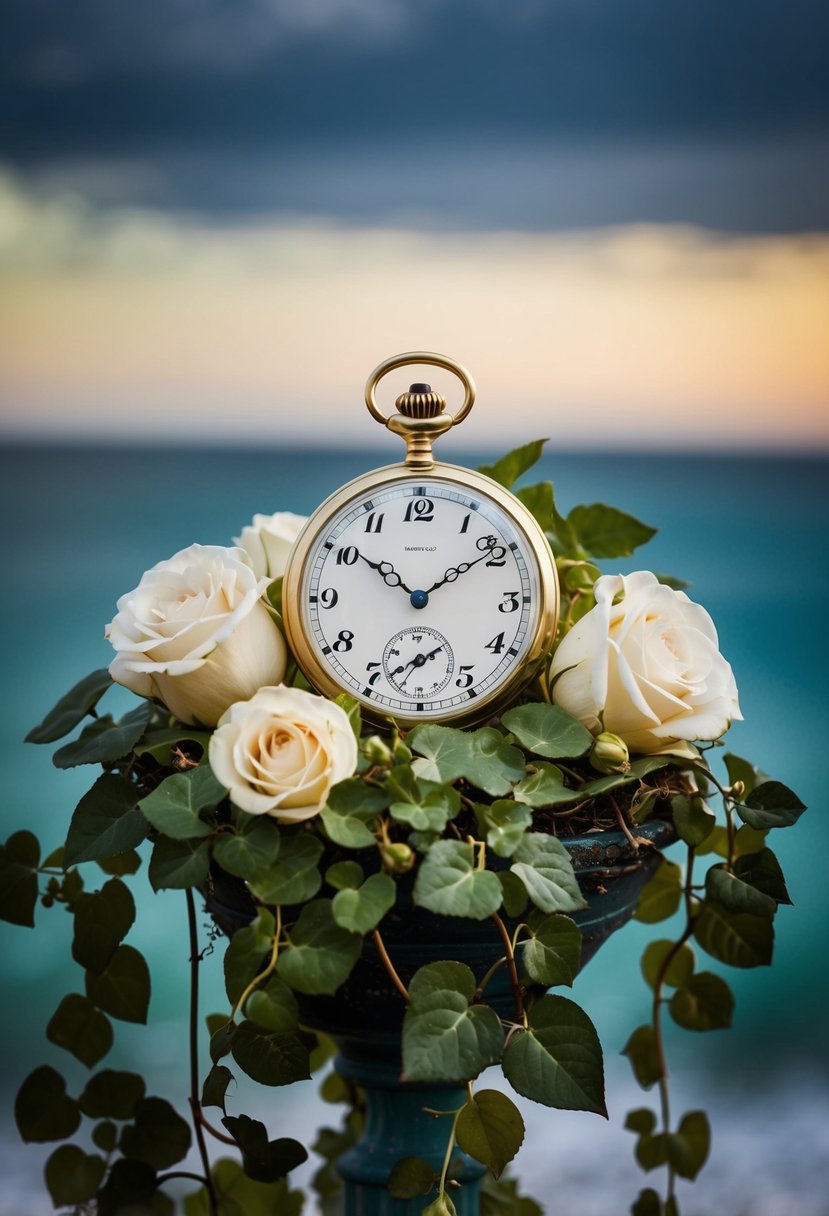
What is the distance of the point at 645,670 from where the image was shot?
958 mm

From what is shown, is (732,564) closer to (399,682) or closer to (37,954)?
(37,954)

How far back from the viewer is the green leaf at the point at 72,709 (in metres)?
1.10

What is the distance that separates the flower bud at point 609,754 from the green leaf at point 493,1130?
24cm

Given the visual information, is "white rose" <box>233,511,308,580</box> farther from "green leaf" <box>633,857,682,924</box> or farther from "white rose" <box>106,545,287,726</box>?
"green leaf" <box>633,857,682,924</box>

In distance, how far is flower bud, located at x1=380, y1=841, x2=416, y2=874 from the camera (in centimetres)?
84

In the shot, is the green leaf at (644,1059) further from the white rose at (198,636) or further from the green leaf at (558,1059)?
the white rose at (198,636)

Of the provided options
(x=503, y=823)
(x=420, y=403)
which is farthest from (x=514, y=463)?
(x=503, y=823)

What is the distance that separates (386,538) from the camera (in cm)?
101

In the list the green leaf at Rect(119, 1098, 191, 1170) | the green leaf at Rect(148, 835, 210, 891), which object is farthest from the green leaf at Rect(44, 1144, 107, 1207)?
the green leaf at Rect(148, 835, 210, 891)

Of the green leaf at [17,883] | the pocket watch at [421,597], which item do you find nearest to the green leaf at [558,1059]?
the pocket watch at [421,597]

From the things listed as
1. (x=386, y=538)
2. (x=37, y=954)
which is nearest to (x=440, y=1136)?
(x=386, y=538)

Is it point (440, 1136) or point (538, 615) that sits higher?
point (538, 615)

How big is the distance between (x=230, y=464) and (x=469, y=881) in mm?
1926

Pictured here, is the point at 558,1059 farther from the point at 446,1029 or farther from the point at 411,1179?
the point at 411,1179
